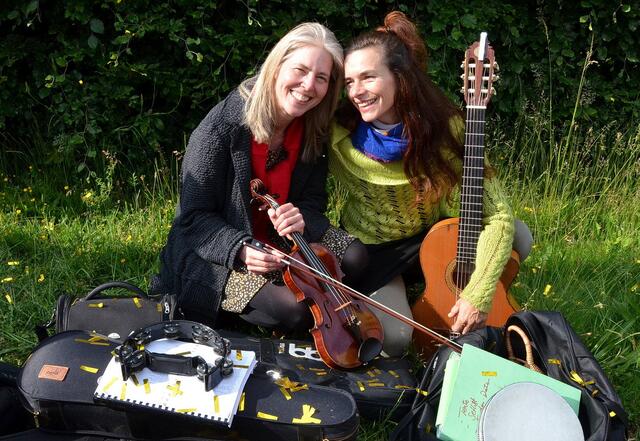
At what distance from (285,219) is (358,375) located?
58 centimetres

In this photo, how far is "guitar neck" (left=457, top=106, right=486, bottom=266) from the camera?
8.29 ft

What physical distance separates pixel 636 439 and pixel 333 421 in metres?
1.12

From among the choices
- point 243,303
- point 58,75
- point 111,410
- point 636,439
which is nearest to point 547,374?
point 636,439

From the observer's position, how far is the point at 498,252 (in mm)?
2543

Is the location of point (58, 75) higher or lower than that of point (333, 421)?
higher

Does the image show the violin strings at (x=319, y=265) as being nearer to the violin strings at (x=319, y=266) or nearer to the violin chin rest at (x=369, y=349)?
the violin strings at (x=319, y=266)

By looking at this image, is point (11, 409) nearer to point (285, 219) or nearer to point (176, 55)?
point (285, 219)

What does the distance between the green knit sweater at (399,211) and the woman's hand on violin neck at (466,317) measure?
0.07 ft

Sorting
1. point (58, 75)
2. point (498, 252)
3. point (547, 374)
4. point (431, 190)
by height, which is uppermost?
point (58, 75)

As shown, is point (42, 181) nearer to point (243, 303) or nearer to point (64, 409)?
point (243, 303)

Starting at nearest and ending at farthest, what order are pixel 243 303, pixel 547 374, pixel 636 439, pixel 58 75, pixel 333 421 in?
pixel 333 421 < pixel 547 374 < pixel 636 439 < pixel 243 303 < pixel 58 75

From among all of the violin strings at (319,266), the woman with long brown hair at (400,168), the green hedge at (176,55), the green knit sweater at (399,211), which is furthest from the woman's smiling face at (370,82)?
the green hedge at (176,55)

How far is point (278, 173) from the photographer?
8.77 feet

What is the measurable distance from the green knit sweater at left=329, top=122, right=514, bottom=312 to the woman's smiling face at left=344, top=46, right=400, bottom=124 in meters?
0.19
